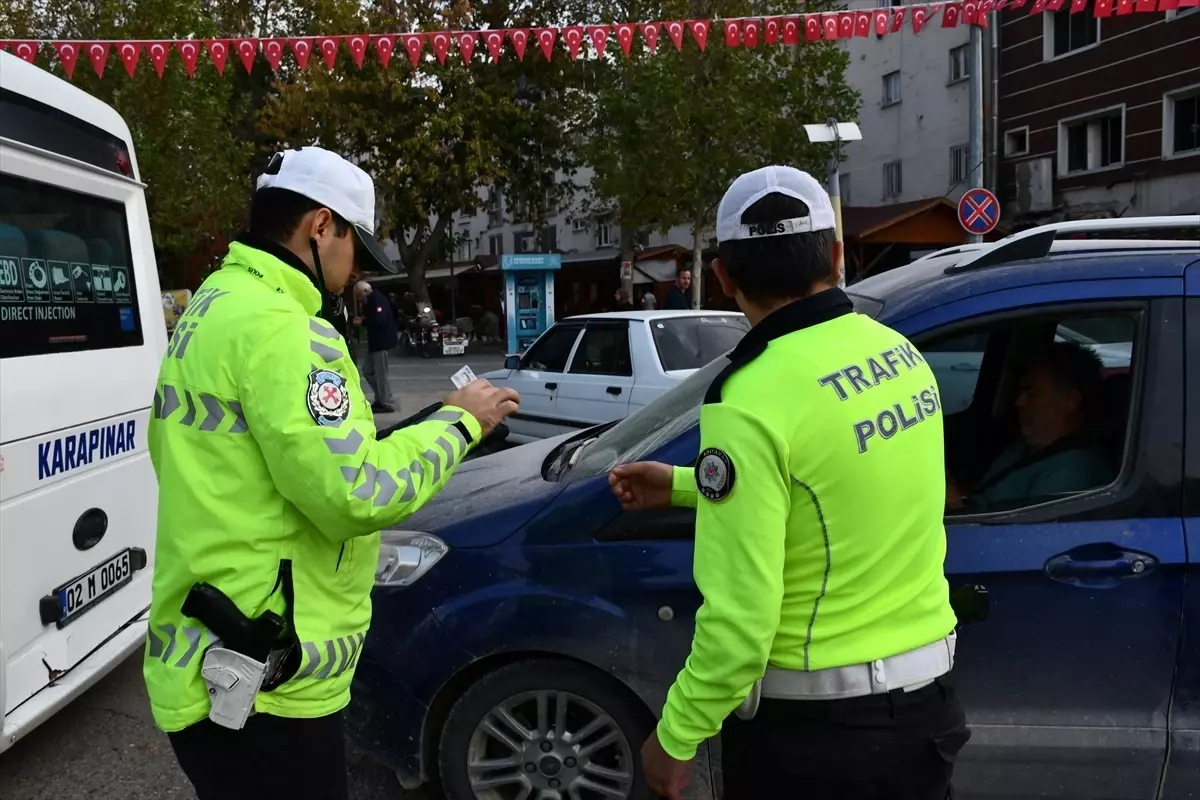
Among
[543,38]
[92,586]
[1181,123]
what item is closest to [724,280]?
[92,586]

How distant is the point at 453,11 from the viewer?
2397 cm

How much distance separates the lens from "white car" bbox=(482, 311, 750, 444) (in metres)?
8.60

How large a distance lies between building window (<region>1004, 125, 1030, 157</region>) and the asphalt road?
23.7 meters

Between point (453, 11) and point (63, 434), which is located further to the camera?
point (453, 11)

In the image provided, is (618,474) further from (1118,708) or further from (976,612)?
(1118,708)

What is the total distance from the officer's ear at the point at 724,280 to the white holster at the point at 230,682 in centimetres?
106

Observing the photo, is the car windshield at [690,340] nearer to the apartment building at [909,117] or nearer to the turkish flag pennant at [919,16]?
the turkish flag pennant at [919,16]

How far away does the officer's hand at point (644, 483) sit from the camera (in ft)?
7.30

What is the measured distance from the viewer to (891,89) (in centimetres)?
2797

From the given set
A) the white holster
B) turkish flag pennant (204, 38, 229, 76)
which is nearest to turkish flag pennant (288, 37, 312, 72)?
turkish flag pennant (204, 38, 229, 76)

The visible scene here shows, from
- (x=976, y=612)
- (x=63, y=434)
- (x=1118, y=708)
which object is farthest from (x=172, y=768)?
(x=1118, y=708)

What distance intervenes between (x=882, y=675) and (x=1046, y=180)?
919 inches

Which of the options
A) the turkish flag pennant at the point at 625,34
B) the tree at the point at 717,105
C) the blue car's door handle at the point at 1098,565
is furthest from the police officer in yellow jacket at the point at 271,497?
the tree at the point at 717,105

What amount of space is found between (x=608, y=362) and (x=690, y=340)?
835mm
